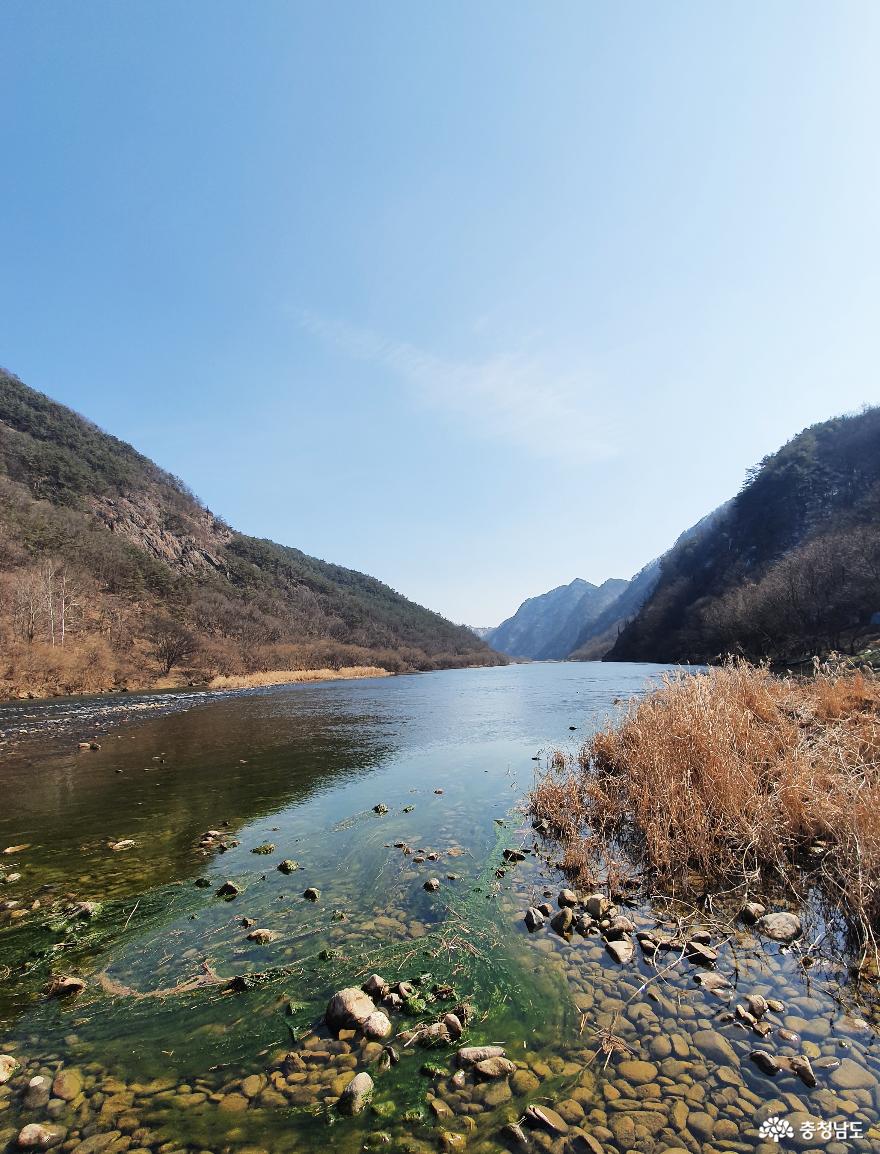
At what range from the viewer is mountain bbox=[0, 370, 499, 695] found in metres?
48.2

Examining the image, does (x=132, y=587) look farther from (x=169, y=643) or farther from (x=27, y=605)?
(x=27, y=605)

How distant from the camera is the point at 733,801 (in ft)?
24.4

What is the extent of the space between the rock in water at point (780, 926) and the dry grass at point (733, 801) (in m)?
0.56

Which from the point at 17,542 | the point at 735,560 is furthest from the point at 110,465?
the point at 735,560

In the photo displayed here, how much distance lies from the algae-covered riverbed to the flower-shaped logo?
0.02 metres

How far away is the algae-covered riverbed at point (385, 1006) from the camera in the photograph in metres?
3.46

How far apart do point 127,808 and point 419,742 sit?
1077 cm

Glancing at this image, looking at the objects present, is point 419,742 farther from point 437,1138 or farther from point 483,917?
point 437,1138

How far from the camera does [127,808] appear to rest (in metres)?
11.4

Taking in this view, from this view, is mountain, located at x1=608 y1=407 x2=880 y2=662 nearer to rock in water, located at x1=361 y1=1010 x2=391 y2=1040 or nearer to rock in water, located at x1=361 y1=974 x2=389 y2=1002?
rock in water, located at x1=361 y1=974 x2=389 y2=1002

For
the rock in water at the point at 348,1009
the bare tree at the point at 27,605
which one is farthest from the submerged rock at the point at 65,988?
the bare tree at the point at 27,605

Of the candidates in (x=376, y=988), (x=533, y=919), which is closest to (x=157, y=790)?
(x=376, y=988)

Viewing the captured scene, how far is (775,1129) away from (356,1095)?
9.04ft

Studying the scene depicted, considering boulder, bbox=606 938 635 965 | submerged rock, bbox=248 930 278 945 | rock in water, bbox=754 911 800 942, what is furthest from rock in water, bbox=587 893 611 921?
submerged rock, bbox=248 930 278 945
